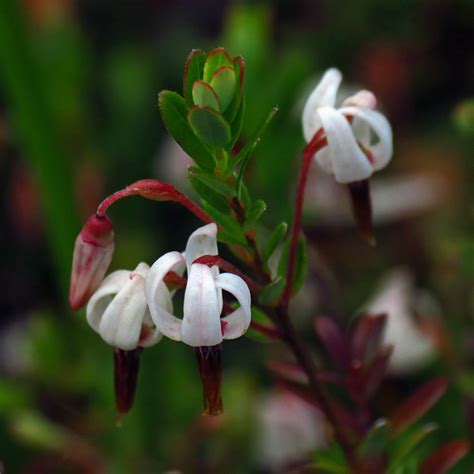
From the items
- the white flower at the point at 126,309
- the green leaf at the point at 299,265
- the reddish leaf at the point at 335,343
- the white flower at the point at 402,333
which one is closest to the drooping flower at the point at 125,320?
the white flower at the point at 126,309

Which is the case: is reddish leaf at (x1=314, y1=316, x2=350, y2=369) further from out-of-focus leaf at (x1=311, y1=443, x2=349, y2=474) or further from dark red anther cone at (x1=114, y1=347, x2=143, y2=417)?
dark red anther cone at (x1=114, y1=347, x2=143, y2=417)

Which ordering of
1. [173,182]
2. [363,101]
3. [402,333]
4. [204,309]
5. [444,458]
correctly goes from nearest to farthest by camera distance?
[204,309]
[363,101]
[444,458]
[402,333]
[173,182]

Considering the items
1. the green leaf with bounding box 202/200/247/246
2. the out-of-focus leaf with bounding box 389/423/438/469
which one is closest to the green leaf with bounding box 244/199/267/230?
the green leaf with bounding box 202/200/247/246

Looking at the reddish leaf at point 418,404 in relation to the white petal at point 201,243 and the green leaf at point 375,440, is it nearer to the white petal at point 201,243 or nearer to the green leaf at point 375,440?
the green leaf at point 375,440

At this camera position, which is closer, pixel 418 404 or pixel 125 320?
pixel 125 320

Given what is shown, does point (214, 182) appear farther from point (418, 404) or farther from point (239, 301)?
point (418, 404)

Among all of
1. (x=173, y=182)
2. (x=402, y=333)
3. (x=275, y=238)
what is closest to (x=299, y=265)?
(x=275, y=238)

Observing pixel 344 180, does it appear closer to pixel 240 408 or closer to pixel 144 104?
pixel 240 408
